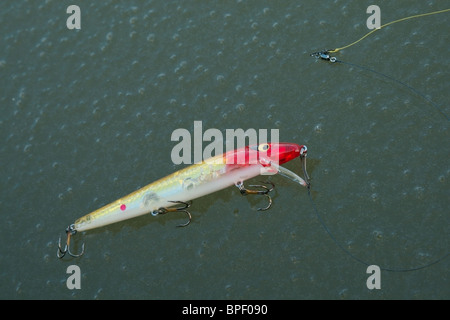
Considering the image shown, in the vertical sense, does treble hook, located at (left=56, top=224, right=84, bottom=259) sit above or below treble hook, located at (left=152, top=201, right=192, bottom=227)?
below

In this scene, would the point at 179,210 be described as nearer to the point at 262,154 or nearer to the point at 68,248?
the point at 262,154

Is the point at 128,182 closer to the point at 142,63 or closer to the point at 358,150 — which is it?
the point at 142,63

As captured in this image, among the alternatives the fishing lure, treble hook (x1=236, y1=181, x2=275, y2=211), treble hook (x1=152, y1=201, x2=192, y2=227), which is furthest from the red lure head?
treble hook (x1=152, y1=201, x2=192, y2=227)

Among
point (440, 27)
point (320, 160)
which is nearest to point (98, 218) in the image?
point (320, 160)

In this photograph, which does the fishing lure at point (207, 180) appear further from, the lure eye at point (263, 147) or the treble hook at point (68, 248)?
the treble hook at point (68, 248)

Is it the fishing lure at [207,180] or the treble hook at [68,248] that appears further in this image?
the treble hook at [68,248]

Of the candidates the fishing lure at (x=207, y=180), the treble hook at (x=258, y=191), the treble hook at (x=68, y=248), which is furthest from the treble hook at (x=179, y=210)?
the treble hook at (x=68, y=248)

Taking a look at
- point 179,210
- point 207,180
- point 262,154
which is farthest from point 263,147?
point 179,210

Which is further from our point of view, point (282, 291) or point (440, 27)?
point (440, 27)

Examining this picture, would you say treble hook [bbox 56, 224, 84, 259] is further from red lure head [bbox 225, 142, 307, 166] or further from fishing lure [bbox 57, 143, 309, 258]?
red lure head [bbox 225, 142, 307, 166]
